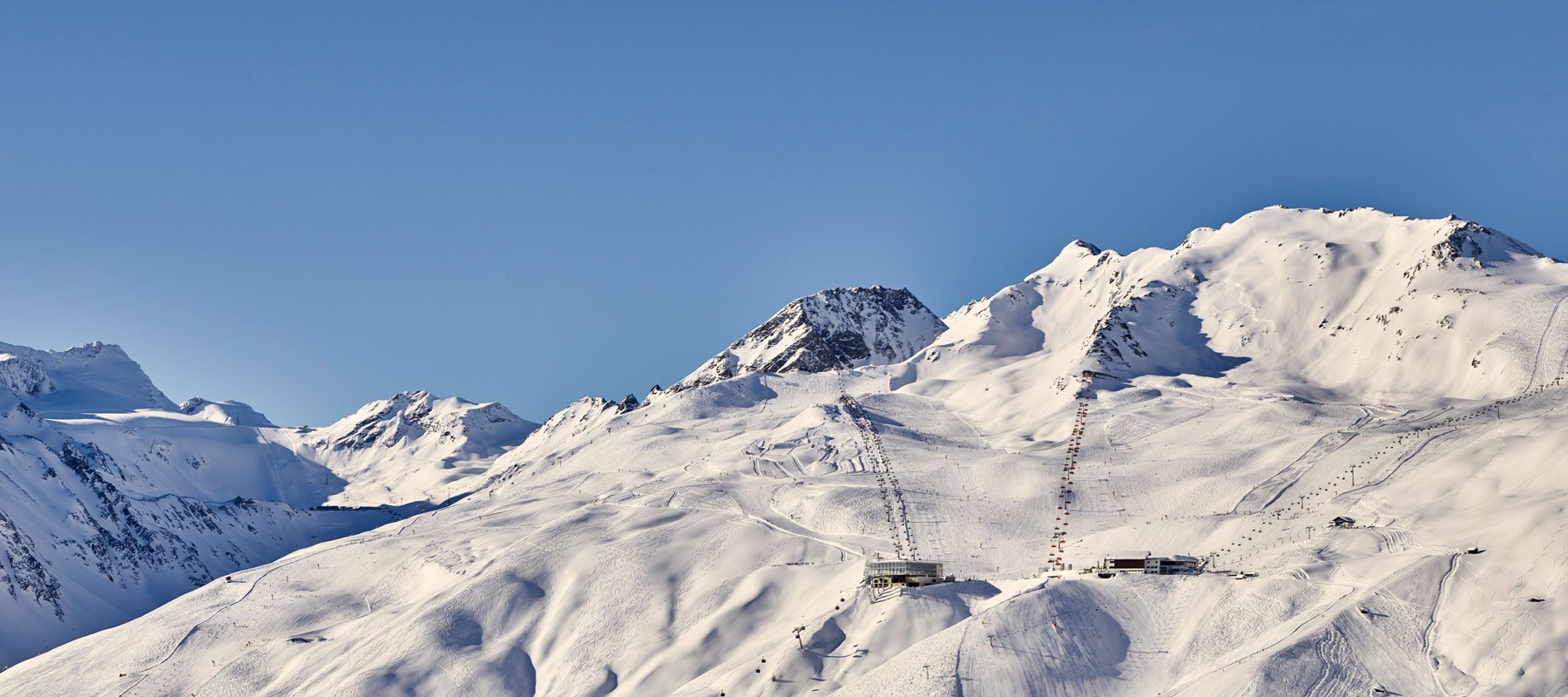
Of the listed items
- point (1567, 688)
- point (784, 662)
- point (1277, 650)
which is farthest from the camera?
point (784, 662)

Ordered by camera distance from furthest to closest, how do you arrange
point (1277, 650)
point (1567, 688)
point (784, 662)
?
point (784, 662) → point (1277, 650) → point (1567, 688)

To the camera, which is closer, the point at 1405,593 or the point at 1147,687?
the point at 1147,687

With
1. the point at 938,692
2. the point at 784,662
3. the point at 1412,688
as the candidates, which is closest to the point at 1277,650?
the point at 1412,688

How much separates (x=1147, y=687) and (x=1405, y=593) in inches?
1473

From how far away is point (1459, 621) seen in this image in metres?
182

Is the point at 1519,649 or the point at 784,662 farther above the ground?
the point at 784,662

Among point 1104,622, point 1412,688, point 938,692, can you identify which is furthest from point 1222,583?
point 938,692

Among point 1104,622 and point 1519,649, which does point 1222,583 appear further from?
point 1519,649

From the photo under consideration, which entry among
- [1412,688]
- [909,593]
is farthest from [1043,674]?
[1412,688]

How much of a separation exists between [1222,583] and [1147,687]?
26.5 m

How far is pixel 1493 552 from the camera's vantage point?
197 metres

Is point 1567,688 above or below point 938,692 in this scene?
below

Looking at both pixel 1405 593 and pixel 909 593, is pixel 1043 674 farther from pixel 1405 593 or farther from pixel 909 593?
pixel 1405 593

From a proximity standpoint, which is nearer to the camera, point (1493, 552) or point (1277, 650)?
point (1277, 650)
